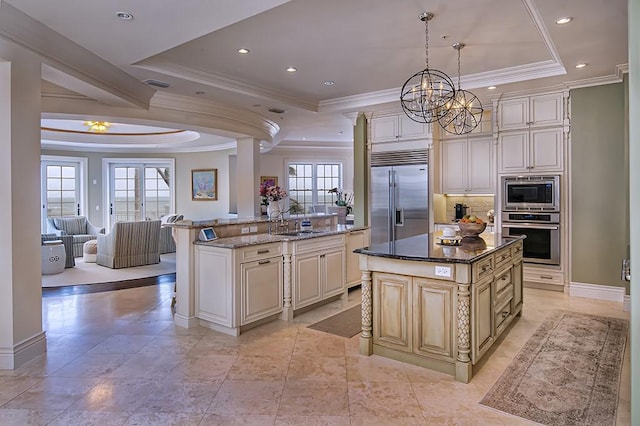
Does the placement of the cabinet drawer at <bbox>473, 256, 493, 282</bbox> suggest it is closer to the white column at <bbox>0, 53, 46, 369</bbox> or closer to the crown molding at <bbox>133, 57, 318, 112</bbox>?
the white column at <bbox>0, 53, 46, 369</bbox>

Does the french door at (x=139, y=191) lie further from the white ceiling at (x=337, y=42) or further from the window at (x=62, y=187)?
the white ceiling at (x=337, y=42)

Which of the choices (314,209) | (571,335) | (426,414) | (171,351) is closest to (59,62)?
(171,351)

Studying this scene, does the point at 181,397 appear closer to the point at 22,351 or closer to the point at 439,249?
the point at 22,351

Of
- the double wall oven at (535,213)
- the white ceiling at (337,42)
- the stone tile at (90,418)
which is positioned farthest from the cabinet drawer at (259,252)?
the double wall oven at (535,213)

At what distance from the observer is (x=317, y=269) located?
15.0 feet

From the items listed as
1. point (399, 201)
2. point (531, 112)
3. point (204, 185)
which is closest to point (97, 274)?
point (204, 185)

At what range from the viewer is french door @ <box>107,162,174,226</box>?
10594mm

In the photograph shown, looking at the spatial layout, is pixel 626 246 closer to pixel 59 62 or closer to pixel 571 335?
pixel 571 335

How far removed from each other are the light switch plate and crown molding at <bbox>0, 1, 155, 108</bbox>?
11.6 ft

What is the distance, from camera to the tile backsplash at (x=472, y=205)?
20.3 ft

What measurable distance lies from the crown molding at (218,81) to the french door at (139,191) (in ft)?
19.8

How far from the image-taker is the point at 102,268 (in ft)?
23.6

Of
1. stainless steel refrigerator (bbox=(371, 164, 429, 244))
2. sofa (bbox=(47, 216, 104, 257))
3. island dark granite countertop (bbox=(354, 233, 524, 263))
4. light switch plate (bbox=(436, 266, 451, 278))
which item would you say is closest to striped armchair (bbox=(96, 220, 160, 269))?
sofa (bbox=(47, 216, 104, 257))

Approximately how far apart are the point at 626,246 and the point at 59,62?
638 centimetres
